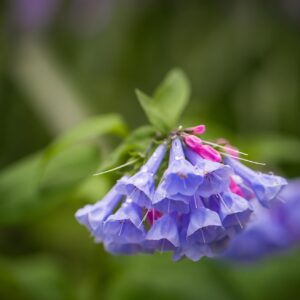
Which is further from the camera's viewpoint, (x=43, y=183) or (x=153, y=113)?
(x=43, y=183)

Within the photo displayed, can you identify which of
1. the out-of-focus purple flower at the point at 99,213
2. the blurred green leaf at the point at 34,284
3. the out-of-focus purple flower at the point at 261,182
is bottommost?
the blurred green leaf at the point at 34,284

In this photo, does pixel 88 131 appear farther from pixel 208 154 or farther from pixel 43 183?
pixel 208 154

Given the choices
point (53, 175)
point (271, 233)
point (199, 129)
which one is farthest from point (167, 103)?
point (271, 233)

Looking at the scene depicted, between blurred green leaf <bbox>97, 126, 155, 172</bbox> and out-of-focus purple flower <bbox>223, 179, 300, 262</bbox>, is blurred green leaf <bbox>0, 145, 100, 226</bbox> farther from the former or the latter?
out-of-focus purple flower <bbox>223, 179, 300, 262</bbox>

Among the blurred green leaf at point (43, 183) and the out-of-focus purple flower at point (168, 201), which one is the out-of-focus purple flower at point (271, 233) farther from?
the out-of-focus purple flower at point (168, 201)

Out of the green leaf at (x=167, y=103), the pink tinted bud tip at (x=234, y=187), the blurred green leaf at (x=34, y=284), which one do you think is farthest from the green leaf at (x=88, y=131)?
the blurred green leaf at (x=34, y=284)

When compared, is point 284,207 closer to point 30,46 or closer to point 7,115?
point 7,115

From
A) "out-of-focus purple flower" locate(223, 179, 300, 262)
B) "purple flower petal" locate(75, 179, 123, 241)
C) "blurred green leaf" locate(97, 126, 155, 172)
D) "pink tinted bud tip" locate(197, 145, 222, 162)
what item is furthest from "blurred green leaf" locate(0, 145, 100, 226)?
"out-of-focus purple flower" locate(223, 179, 300, 262)
